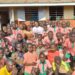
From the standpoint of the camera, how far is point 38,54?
10.1 metres

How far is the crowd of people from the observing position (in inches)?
376

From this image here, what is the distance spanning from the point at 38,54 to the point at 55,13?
11.7 m

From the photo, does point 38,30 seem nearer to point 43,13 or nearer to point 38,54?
point 38,54

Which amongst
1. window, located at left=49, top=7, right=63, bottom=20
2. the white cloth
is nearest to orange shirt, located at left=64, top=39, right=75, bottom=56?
the white cloth

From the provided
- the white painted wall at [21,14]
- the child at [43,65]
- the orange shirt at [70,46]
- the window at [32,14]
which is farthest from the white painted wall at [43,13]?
the child at [43,65]

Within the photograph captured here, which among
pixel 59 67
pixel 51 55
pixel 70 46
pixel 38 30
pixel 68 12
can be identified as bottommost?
pixel 59 67

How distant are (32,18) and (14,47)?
34.5 ft

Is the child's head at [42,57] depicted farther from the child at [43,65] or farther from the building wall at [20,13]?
the building wall at [20,13]

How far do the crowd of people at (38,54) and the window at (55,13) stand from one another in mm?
8821

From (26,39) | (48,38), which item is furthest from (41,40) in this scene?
(26,39)

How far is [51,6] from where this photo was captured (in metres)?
22.0

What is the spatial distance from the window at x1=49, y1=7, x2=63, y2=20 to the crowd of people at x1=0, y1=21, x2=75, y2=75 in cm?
882

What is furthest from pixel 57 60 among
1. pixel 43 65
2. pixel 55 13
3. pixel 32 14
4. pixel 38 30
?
pixel 32 14

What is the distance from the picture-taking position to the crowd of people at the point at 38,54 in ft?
31.3
